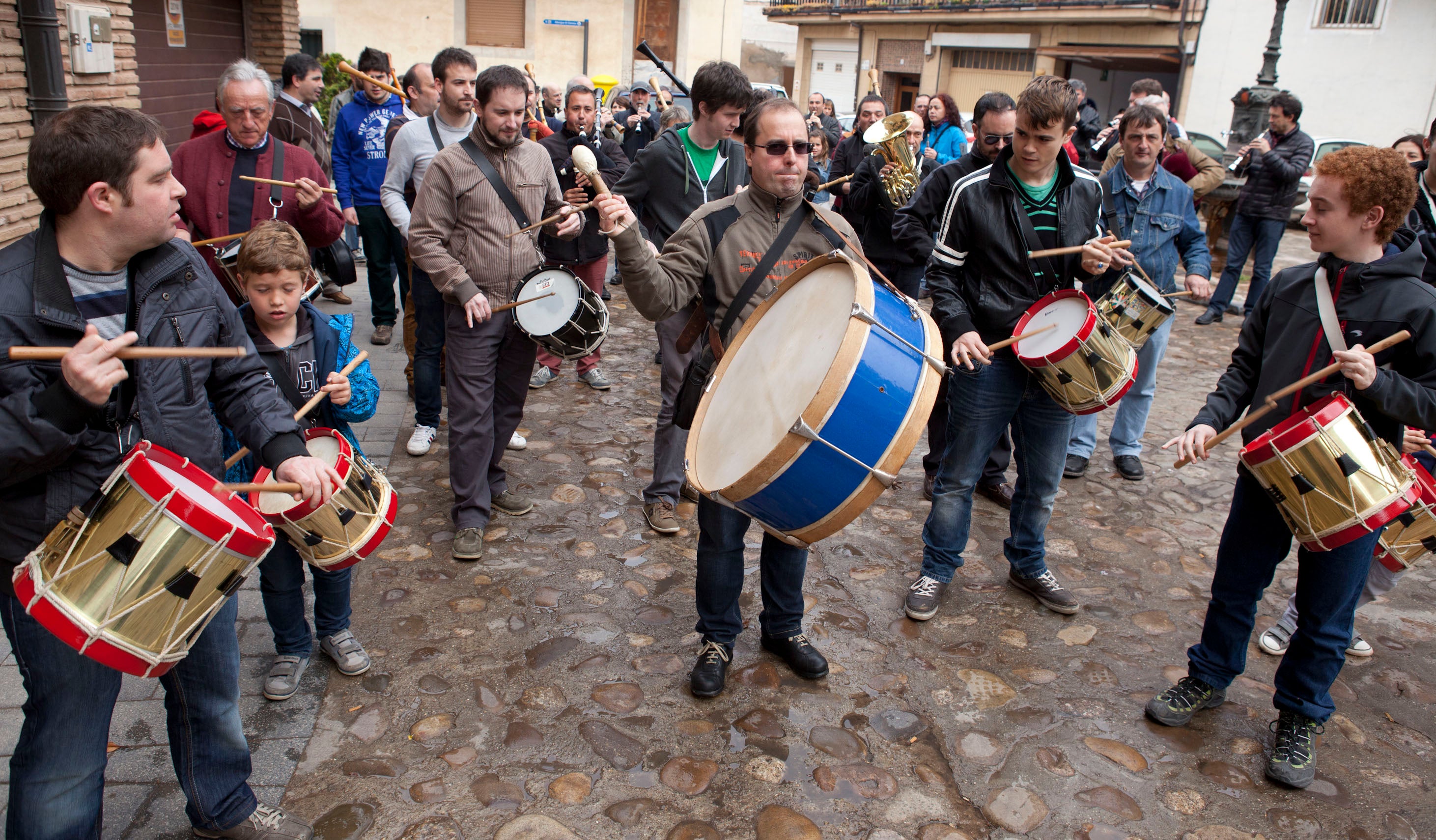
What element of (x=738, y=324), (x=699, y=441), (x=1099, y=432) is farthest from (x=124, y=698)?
(x=1099, y=432)

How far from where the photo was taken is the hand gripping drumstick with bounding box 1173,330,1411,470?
115 inches

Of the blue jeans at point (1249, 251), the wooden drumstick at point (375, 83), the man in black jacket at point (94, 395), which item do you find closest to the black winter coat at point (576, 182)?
the wooden drumstick at point (375, 83)

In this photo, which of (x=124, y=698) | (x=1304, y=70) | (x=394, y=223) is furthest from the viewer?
(x=1304, y=70)

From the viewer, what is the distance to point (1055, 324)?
153 inches

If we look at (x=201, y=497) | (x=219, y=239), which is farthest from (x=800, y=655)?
(x=219, y=239)

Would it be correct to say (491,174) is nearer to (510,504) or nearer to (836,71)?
(510,504)

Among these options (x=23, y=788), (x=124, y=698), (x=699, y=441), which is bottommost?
(x=124, y=698)

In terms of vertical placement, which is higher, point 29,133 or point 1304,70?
point 1304,70

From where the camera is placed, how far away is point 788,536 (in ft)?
9.99

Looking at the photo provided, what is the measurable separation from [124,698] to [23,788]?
1.16 m

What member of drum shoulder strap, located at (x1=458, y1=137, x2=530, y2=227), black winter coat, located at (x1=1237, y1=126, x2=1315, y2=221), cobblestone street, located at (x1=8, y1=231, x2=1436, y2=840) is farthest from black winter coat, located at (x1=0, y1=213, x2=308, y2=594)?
black winter coat, located at (x1=1237, y1=126, x2=1315, y2=221)

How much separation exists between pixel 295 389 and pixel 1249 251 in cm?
984

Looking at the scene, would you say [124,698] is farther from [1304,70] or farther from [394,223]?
[1304,70]

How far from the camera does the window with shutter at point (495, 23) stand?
1177 inches
